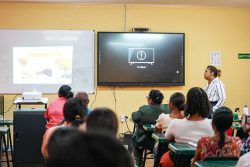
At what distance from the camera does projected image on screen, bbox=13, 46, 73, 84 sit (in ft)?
24.2

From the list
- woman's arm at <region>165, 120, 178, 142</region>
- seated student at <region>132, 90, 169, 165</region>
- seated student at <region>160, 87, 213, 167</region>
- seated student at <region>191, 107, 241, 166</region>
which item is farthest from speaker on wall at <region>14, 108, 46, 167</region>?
seated student at <region>191, 107, 241, 166</region>

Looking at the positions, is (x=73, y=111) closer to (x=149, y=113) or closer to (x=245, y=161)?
(x=245, y=161)

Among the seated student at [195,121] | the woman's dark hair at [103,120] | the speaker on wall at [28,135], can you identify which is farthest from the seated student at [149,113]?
the woman's dark hair at [103,120]

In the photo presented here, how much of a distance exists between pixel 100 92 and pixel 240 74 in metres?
2.74

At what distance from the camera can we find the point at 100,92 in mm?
7605

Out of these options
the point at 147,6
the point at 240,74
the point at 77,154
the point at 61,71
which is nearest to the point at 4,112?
the point at 61,71

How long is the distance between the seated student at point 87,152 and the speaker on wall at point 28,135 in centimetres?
495

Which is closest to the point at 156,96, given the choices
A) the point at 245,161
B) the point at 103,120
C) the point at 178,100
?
the point at 178,100

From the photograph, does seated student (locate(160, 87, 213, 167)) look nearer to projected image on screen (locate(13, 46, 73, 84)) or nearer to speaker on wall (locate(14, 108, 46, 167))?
speaker on wall (locate(14, 108, 46, 167))

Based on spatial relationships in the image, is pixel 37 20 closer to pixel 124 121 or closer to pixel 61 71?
pixel 61 71

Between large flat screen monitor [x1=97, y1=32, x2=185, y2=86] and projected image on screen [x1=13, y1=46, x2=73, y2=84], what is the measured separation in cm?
59

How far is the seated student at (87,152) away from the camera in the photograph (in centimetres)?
67

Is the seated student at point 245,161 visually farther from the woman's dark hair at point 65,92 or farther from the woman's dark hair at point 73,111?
the woman's dark hair at point 65,92

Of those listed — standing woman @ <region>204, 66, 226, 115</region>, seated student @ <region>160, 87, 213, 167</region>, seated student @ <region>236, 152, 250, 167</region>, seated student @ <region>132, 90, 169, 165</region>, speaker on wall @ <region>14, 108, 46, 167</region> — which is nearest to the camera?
seated student @ <region>236, 152, 250, 167</region>
